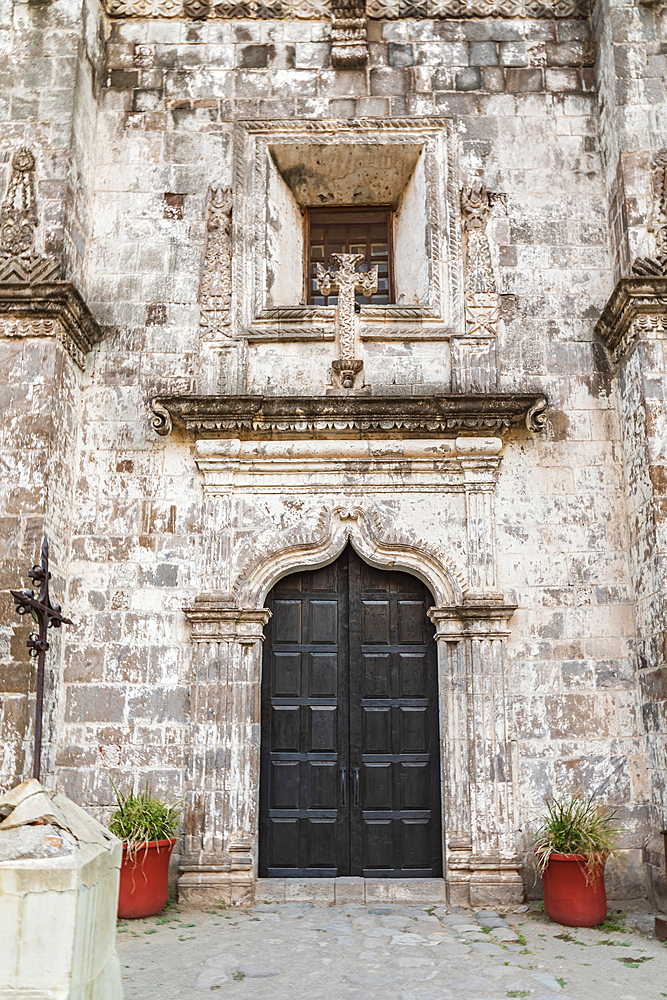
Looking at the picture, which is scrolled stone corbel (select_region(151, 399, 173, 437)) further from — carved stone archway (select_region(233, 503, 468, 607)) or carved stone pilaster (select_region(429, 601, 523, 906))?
carved stone pilaster (select_region(429, 601, 523, 906))

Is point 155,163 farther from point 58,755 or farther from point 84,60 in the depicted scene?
point 58,755

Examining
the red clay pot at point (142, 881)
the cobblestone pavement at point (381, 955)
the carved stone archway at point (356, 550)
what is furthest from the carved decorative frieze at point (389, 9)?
the cobblestone pavement at point (381, 955)

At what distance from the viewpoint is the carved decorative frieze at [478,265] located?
718 cm

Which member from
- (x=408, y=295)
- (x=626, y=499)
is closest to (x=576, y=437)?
(x=626, y=499)

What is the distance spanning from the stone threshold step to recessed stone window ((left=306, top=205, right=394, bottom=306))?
484 centimetres

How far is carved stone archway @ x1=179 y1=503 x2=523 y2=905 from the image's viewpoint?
6.12m

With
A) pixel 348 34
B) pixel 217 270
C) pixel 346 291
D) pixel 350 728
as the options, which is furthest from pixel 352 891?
pixel 348 34

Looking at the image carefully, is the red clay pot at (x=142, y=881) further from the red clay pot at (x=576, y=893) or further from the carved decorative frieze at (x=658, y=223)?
the carved decorative frieze at (x=658, y=223)

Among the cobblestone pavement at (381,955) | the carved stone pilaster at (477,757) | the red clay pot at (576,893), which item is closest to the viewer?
the cobblestone pavement at (381,955)

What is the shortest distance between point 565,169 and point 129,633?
17.9ft

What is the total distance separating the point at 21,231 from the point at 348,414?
3057mm

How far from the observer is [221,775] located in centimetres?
627

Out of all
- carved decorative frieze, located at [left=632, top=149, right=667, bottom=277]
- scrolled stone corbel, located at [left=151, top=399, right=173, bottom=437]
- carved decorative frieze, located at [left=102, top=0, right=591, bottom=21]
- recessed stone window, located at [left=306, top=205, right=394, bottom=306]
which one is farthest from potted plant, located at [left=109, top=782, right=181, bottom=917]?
carved decorative frieze, located at [left=102, top=0, right=591, bottom=21]

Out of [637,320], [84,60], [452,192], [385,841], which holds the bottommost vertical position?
[385,841]
